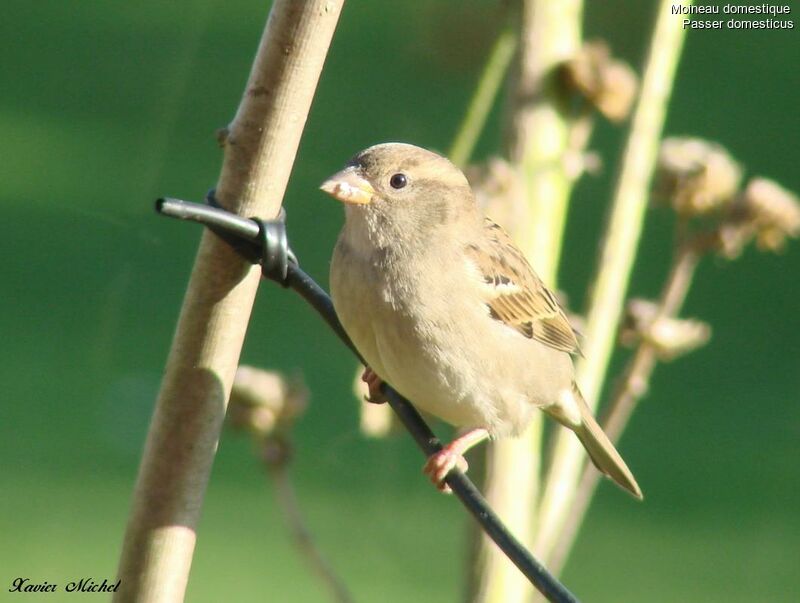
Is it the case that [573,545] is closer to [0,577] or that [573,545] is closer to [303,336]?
[303,336]

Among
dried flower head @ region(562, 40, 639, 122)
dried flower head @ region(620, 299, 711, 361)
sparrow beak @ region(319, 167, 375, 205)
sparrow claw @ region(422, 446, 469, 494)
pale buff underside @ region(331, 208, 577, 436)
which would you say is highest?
dried flower head @ region(562, 40, 639, 122)

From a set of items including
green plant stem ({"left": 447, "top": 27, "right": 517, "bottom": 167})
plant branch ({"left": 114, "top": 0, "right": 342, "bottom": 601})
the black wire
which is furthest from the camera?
green plant stem ({"left": 447, "top": 27, "right": 517, "bottom": 167})

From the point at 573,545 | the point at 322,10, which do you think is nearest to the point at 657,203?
the point at 322,10

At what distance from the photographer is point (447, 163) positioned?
7.57 feet

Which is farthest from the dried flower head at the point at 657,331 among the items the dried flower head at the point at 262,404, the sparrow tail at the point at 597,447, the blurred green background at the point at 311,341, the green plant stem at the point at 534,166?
the blurred green background at the point at 311,341

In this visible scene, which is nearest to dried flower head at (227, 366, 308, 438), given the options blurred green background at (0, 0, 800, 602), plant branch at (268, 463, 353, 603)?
plant branch at (268, 463, 353, 603)

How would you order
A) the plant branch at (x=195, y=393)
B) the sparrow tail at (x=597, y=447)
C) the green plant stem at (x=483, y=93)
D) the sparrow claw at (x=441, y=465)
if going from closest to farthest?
the plant branch at (x=195, y=393) → the sparrow claw at (x=441, y=465) → the green plant stem at (x=483, y=93) → the sparrow tail at (x=597, y=447)

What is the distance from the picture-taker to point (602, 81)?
2266 mm

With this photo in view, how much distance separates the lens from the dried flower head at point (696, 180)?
2256 mm

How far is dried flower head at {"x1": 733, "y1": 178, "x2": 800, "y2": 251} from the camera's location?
227cm

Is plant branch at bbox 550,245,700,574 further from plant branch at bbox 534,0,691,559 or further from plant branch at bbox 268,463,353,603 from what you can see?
plant branch at bbox 268,463,353,603

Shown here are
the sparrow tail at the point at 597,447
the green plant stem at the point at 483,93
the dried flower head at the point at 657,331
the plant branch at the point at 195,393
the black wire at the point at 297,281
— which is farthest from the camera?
the sparrow tail at the point at 597,447

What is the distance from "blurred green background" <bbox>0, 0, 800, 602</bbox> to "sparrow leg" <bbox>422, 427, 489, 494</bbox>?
1.46m

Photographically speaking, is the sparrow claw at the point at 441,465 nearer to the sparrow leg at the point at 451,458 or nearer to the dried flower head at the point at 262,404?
the sparrow leg at the point at 451,458
